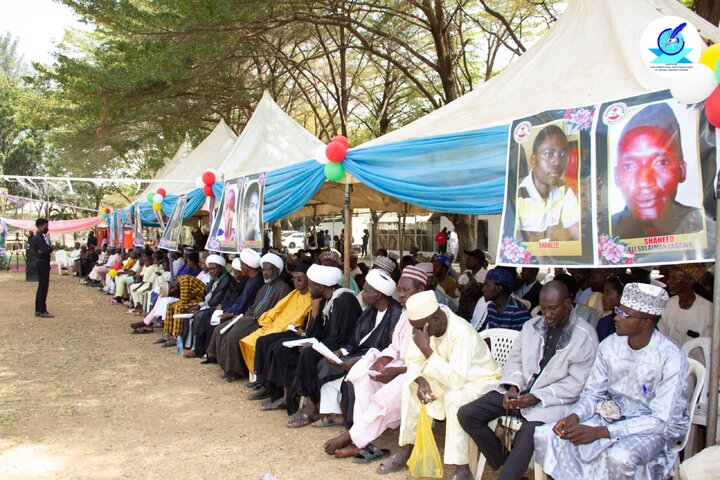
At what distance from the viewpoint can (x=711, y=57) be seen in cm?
307

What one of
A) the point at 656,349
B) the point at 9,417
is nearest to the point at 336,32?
the point at 9,417

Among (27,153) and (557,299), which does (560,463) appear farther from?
(27,153)

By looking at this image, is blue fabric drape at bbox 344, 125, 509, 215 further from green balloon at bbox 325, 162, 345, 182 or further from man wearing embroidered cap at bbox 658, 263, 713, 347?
man wearing embroidered cap at bbox 658, 263, 713, 347

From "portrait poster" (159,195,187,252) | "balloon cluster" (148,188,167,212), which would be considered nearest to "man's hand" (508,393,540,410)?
"portrait poster" (159,195,187,252)

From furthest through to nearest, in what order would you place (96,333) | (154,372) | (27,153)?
1. (27,153)
2. (96,333)
3. (154,372)

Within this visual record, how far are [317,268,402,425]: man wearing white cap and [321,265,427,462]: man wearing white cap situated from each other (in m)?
0.22

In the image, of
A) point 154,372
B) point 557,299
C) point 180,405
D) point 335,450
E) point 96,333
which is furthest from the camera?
point 96,333

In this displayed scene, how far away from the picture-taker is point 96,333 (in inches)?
379

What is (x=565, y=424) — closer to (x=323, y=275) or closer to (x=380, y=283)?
(x=380, y=283)

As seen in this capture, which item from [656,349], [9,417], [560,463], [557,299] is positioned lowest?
[9,417]

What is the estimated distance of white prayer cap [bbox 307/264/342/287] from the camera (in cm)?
564

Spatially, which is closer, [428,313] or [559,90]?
[428,313]

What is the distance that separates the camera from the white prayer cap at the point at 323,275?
18.5ft

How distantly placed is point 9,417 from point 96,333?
4.39 metres
